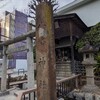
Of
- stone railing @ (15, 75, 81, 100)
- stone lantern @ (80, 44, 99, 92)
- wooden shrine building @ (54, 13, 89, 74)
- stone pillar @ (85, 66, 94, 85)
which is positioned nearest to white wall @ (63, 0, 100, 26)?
wooden shrine building @ (54, 13, 89, 74)

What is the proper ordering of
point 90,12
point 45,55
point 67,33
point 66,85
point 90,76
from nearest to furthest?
point 45,55 < point 66,85 < point 90,76 < point 67,33 < point 90,12

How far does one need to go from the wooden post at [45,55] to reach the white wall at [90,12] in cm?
1230

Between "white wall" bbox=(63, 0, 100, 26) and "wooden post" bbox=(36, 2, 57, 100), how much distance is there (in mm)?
12302

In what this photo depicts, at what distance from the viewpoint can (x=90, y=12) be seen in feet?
49.7

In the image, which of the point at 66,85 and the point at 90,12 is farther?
the point at 90,12

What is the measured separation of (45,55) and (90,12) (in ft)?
43.3

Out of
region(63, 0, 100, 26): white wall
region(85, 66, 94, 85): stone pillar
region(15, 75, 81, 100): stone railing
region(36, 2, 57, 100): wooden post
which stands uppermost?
region(63, 0, 100, 26): white wall

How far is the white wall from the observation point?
48.1 feet

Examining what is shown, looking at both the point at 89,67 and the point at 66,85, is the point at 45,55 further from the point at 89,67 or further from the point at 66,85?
the point at 89,67

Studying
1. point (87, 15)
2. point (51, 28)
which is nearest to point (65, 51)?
point (87, 15)

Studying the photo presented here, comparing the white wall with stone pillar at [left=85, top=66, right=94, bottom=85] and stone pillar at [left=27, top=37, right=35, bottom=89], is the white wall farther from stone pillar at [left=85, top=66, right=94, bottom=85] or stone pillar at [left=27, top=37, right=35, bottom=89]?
stone pillar at [left=27, top=37, right=35, bottom=89]

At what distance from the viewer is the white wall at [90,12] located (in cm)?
1466

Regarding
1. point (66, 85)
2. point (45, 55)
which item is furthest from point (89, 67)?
point (45, 55)

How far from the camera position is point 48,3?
3.15m
